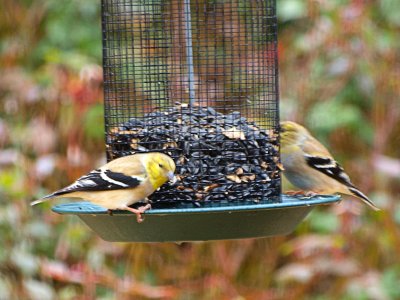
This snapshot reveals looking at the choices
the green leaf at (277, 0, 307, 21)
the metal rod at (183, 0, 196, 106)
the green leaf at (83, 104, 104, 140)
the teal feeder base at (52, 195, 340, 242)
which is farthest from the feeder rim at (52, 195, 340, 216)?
the green leaf at (277, 0, 307, 21)

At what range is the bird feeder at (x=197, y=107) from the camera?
193 inches

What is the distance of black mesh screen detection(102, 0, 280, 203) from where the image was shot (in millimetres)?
→ 5082

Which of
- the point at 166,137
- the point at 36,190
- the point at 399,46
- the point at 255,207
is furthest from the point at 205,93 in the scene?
the point at 399,46

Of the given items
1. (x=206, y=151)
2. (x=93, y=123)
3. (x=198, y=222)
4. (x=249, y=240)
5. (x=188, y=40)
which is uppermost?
(x=188, y=40)

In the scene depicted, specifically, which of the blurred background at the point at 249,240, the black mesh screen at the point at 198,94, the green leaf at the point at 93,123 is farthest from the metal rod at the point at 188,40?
the green leaf at the point at 93,123

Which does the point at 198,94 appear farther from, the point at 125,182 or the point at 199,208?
the point at 199,208

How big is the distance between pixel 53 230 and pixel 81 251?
0.30 m

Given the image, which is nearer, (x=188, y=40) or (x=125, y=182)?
(x=125, y=182)

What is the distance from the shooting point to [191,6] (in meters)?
5.28

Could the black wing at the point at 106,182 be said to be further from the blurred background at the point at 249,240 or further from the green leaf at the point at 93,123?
the green leaf at the point at 93,123

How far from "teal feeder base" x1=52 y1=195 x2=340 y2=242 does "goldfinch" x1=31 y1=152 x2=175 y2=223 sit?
0.07 meters

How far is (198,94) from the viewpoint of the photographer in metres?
5.38

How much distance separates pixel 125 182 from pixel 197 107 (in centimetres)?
70

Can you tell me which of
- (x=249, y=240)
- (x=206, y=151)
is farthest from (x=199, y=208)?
(x=249, y=240)
